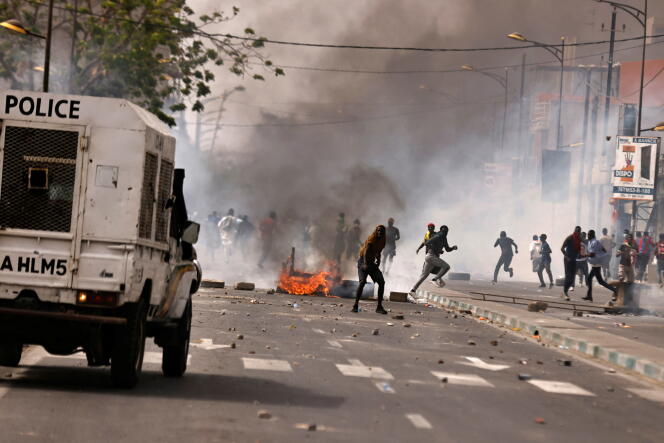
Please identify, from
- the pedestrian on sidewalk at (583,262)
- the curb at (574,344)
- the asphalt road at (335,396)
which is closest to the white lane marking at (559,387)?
the asphalt road at (335,396)

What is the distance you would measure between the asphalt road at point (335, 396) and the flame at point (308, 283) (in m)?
10.8

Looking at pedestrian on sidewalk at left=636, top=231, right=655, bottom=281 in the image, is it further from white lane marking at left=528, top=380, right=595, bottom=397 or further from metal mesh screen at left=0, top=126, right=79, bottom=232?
metal mesh screen at left=0, top=126, right=79, bottom=232

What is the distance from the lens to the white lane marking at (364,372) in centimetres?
1173

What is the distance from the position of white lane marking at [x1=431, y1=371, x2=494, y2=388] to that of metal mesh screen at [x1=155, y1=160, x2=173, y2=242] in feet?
9.71

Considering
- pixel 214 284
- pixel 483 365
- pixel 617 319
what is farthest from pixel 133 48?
pixel 483 365

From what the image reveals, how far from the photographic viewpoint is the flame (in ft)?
90.5

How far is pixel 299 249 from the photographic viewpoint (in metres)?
45.0

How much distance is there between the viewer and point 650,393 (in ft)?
38.7

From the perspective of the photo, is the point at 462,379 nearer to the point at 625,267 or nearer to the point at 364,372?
the point at 364,372

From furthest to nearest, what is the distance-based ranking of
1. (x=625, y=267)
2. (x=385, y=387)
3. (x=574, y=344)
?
1. (x=625, y=267)
2. (x=574, y=344)
3. (x=385, y=387)

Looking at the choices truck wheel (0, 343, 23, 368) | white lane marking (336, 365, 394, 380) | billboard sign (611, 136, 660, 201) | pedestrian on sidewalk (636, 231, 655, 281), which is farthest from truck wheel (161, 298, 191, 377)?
pedestrian on sidewalk (636, 231, 655, 281)

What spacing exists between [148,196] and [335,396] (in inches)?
83.8

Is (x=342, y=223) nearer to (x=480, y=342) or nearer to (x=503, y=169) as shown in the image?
(x=480, y=342)

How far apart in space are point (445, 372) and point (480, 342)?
4544 millimetres
